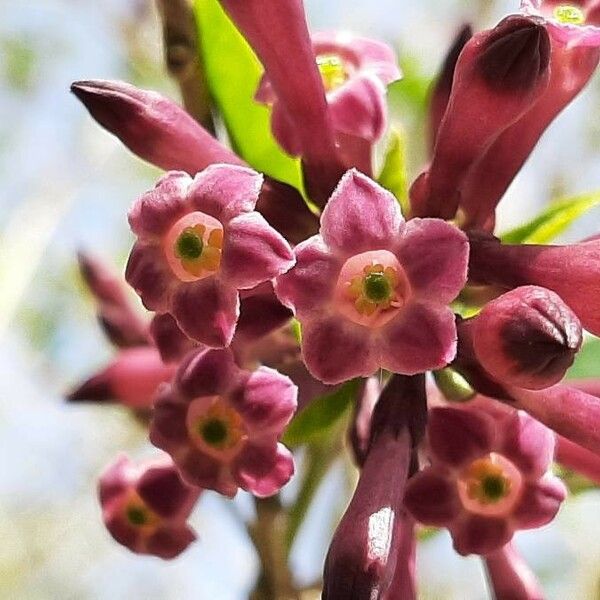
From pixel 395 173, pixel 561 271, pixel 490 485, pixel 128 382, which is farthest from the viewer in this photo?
pixel 128 382

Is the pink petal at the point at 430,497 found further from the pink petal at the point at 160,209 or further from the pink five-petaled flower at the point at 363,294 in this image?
the pink petal at the point at 160,209

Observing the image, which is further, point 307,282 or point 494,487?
point 494,487

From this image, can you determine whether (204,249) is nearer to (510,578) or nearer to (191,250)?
(191,250)

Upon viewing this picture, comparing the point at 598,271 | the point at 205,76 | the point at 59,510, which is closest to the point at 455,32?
the point at 205,76

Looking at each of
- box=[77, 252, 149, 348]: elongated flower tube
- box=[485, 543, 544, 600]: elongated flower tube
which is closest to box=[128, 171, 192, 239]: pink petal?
box=[485, 543, 544, 600]: elongated flower tube

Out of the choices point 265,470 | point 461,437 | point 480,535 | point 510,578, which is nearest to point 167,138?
point 265,470

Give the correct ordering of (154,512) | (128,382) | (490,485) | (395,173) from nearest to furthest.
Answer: (490,485), (154,512), (395,173), (128,382)

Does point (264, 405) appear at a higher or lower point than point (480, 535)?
higher
